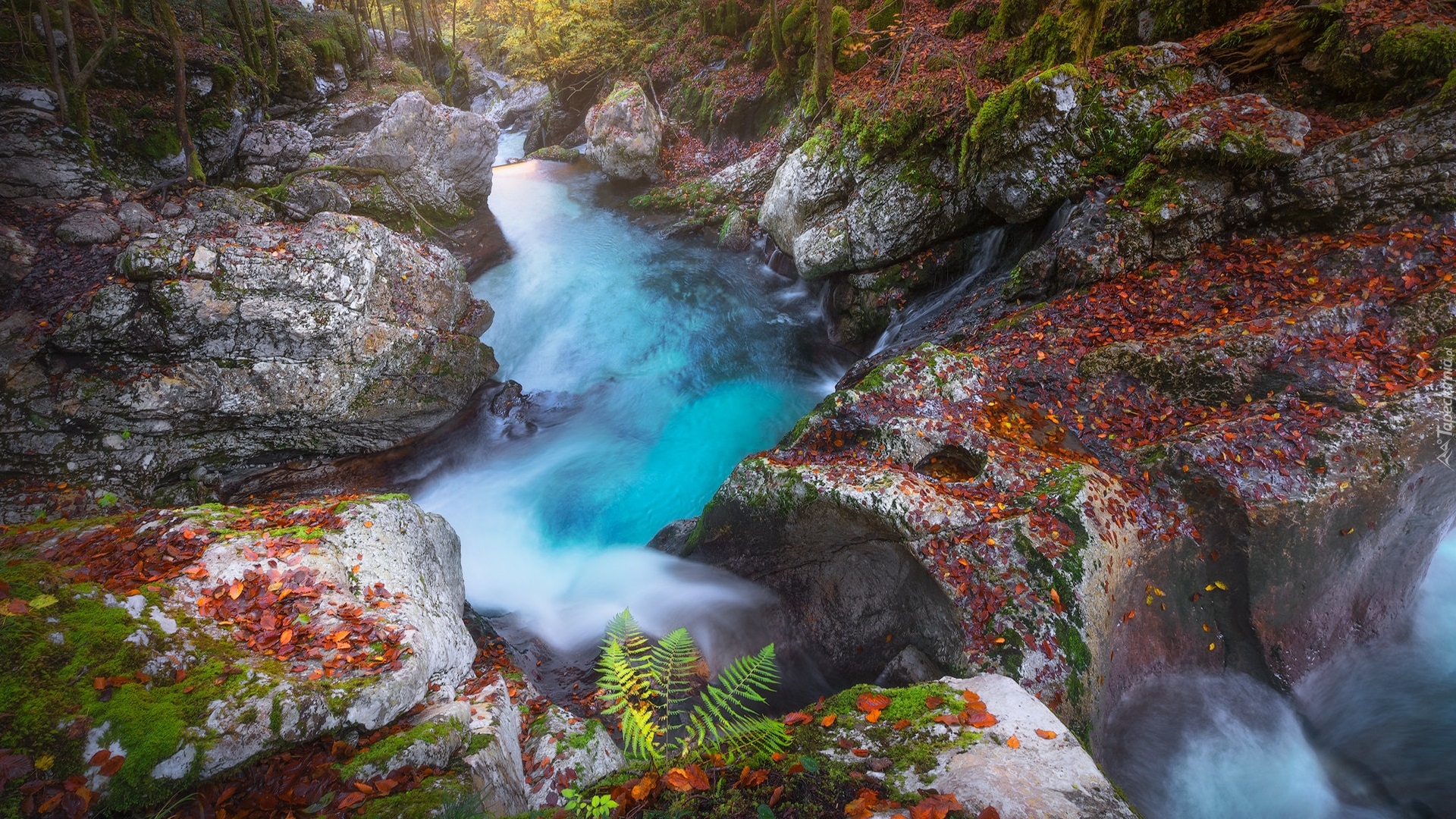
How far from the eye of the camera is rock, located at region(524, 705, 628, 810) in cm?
398

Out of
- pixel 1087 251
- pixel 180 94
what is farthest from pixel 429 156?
pixel 1087 251

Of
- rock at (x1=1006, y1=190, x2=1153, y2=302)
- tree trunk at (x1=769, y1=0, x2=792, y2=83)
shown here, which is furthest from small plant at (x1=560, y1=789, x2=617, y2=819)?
tree trunk at (x1=769, y1=0, x2=792, y2=83)

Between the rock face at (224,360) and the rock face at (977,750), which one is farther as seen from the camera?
the rock face at (224,360)

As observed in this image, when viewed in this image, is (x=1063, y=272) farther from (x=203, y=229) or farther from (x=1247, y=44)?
(x=203, y=229)

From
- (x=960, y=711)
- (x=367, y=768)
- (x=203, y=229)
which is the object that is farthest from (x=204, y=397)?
(x=960, y=711)

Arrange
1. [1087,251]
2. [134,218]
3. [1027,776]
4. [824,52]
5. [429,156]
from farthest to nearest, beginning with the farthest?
[429,156] → [824,52] → [134,218] → [1087,251] → [1027,776]

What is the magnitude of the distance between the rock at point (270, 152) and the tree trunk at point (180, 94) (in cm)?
155

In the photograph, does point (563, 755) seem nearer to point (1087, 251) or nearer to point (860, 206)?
point (1087, 251)

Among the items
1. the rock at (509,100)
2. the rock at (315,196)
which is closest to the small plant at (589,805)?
the rock at (315,196)

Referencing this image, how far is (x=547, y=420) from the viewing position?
1120 cm

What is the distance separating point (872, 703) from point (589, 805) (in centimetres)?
166

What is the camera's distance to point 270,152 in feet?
45.6

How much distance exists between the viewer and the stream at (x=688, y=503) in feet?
15.6

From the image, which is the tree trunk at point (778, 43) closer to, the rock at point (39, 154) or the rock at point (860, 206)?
the rock at point (860, 206)
